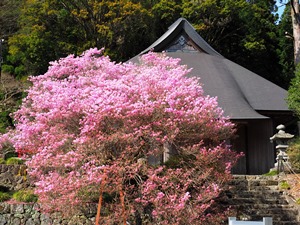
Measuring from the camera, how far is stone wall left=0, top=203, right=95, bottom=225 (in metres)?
11.7

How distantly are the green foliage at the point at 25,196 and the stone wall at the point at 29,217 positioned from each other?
0.30 m

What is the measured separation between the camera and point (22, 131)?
435 inches

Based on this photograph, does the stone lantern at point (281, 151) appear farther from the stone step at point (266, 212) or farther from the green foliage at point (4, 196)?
the green foliage at point (4, 196)

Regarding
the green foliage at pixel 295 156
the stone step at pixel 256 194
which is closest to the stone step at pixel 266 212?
the stone step at pixel 256 194

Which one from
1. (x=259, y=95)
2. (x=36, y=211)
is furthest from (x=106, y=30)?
(x=36, y=211)

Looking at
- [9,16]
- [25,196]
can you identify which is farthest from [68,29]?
[25,196]

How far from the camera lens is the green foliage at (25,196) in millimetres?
12430

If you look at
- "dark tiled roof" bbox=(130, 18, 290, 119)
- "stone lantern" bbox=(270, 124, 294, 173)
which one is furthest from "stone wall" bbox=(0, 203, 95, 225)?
"dark tiled roof" bbox=(130, 18, 290, 119)

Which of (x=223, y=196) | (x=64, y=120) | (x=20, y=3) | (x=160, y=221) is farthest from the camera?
(x=20, y=3)

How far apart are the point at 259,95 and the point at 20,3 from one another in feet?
51.9

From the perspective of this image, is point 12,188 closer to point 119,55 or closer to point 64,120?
point 64,120

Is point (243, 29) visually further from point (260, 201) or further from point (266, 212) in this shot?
point (266, 212)

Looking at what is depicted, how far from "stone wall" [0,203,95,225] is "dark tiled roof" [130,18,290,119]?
625 cm

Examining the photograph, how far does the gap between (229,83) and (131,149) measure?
8.92 metres
